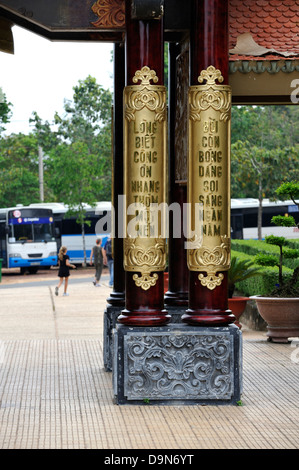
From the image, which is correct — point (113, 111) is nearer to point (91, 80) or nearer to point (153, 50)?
point (153, 50)

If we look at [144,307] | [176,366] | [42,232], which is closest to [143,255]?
[144,307]

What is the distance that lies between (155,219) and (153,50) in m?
1.64

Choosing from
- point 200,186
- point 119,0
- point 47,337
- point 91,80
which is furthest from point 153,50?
point 91,80

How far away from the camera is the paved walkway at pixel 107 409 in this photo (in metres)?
7.30

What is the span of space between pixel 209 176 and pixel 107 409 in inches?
95.4

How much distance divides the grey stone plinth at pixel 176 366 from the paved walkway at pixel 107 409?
0.45ft

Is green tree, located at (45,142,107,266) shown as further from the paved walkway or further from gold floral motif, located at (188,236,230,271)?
gold floral motif, located at (188,236,230,271)

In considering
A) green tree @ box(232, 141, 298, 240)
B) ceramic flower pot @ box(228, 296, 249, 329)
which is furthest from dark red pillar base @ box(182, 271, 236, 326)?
green tree @ box(232, 141, 298, 240)

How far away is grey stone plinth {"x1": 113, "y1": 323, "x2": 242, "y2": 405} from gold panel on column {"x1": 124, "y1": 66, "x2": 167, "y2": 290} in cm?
58

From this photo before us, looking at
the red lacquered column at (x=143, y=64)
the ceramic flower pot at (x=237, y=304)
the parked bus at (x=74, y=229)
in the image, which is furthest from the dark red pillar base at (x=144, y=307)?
the parked bus at (x=74, y=229)

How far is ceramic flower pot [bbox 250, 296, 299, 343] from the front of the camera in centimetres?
1376

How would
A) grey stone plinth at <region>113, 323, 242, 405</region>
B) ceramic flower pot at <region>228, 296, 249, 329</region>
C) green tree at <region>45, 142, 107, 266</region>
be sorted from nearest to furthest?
1. grey stone plinth at <region>113, 323, 242, 405</region>
2. ceramic flower pot at <region>228, 296, 249, 329</region>
3. green tree at <region>45, 142, 107, 266</region>

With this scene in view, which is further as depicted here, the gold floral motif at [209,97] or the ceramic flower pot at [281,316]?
the ceramic flower pot at [281,316]

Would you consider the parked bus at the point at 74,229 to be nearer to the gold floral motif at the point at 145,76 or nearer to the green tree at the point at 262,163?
the green tree at the point at 262,163
